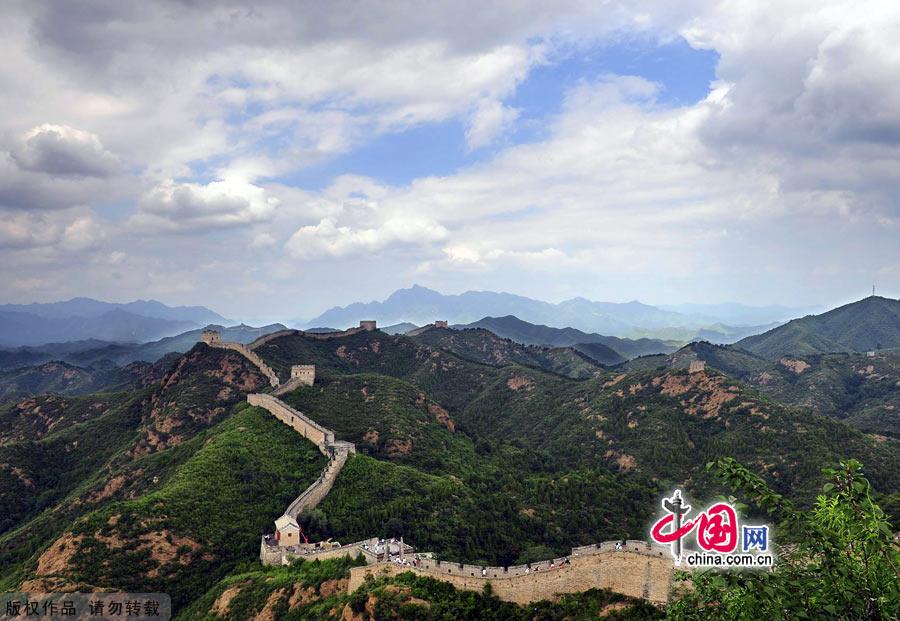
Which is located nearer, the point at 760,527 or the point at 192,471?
the point at 760,527

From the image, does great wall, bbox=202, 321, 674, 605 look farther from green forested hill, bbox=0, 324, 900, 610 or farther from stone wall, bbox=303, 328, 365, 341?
stone wall, bbox=303, 328, 365, 341

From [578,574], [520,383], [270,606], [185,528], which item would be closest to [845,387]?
[520,383]

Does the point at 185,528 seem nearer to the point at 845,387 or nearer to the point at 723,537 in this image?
the point at 723,537

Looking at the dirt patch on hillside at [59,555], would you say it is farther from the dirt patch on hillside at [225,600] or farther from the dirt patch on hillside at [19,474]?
the dirt patch on hillside at [19,474]

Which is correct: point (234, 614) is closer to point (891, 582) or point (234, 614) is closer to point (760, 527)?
point (760, 527)

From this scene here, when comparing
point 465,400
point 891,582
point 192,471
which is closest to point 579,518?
point 192,471

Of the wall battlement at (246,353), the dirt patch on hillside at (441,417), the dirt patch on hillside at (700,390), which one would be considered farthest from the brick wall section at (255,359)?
the dirt patch on hillside at (700,390)

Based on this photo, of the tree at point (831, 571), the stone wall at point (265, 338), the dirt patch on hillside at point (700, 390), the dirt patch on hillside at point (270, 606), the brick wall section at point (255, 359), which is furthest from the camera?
the stone wall at point (265, 338)
